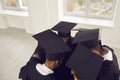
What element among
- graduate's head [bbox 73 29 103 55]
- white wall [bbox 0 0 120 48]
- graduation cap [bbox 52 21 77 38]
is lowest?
white wall [bbox 0 0 120 48]

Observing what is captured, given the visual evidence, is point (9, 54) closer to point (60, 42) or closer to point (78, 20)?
point (78, 20)

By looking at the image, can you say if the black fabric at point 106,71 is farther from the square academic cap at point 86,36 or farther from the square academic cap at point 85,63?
the square academic cap at point 86,36

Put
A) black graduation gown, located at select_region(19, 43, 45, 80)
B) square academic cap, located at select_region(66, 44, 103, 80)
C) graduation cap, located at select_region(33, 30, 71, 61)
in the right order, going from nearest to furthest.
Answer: square academic cap, located at select_region(66, 44, 103, 80) → graduation cap, located at select_region(33, 30, 71, 61) → black graduation gown, located at select_region(19, 43, 45, 80)

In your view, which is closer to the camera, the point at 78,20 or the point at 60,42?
the point at 60,42

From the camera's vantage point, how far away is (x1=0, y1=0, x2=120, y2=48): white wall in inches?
125

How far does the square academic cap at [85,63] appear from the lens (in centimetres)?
121

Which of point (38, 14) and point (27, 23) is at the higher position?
point (38, 14)

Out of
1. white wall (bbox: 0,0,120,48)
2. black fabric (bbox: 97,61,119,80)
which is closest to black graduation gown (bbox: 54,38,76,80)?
black fabric (bbox: 97,61,119,80)

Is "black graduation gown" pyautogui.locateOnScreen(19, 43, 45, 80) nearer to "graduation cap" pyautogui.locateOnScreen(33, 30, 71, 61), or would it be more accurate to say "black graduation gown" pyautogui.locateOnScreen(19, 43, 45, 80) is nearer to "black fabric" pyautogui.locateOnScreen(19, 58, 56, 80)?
"black fabric" pyautogui.locateOnScreen(19, 58, 56, 80)

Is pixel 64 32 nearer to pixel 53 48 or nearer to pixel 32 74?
pixel 53 48

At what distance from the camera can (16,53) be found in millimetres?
3182

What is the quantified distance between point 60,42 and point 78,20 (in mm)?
2058

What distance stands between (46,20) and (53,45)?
219 cm

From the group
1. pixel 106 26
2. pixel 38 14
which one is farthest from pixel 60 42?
pixel 38 14
